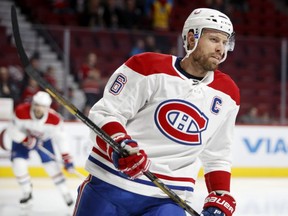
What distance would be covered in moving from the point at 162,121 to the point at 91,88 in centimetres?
510

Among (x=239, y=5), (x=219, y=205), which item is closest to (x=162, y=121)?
(x=219, y=205)

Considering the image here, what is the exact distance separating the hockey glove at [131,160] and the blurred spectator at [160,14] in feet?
23.3

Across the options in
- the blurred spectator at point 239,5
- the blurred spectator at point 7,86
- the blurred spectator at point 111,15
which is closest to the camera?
the blurred spectator at point 7,86

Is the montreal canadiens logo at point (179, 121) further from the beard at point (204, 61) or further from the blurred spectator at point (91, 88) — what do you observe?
the blurred spectator at point (91, 88)

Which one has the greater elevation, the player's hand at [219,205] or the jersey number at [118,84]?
the jersey number at [118,84]

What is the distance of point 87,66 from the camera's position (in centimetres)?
749

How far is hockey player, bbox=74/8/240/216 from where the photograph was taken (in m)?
2.28

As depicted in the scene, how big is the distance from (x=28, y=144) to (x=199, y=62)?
3.85m

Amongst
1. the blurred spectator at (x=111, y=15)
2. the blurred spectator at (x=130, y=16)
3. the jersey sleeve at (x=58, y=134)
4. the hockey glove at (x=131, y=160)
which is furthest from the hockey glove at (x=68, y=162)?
the hockey glove at (x=131, y=160)

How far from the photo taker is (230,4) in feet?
33.3

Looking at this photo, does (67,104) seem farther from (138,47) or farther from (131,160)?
(138,47)

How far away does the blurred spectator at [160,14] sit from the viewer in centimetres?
918

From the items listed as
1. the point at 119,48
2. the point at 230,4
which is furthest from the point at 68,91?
the point at 230,4

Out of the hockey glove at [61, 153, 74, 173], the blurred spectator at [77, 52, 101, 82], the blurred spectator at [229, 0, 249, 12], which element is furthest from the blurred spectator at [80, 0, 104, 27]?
the hockey glove at [61, 153, 74, 173]
